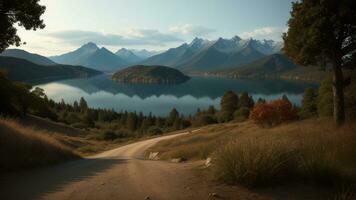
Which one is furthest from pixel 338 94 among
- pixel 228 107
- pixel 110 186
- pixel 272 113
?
pixel 228 107

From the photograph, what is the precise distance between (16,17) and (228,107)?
269 feet

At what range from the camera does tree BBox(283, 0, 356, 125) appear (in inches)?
639

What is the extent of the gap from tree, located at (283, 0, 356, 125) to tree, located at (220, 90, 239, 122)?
72.1 meters

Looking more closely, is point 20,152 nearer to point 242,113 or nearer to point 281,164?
point 281,164

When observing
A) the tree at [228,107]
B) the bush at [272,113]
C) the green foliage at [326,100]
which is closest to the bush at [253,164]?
the bush at [272,113]

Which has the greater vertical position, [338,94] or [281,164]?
[338,94]

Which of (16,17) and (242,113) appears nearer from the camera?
(16,17)

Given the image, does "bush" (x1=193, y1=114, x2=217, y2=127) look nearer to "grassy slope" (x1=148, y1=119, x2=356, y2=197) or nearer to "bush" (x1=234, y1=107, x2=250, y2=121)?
"bush" (x1=234, y1=107, x2=250, y2=121)

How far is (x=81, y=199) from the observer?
677 cm

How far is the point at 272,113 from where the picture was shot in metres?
48.7

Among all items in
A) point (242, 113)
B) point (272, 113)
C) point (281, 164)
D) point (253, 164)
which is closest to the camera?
point (253, 164)

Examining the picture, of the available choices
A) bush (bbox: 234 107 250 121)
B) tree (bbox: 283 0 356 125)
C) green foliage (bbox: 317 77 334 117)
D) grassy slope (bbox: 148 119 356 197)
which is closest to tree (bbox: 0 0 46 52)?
grassy slope (bbox: 148 119 356 197)

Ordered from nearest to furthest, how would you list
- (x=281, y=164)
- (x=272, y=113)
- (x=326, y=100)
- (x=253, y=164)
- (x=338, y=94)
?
(x=253, y=164) → (x=281, y=164) → (x=338, y=94) → (x=326, y=100) → (x=272, y=113)

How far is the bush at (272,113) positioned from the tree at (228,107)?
38.4 metres
